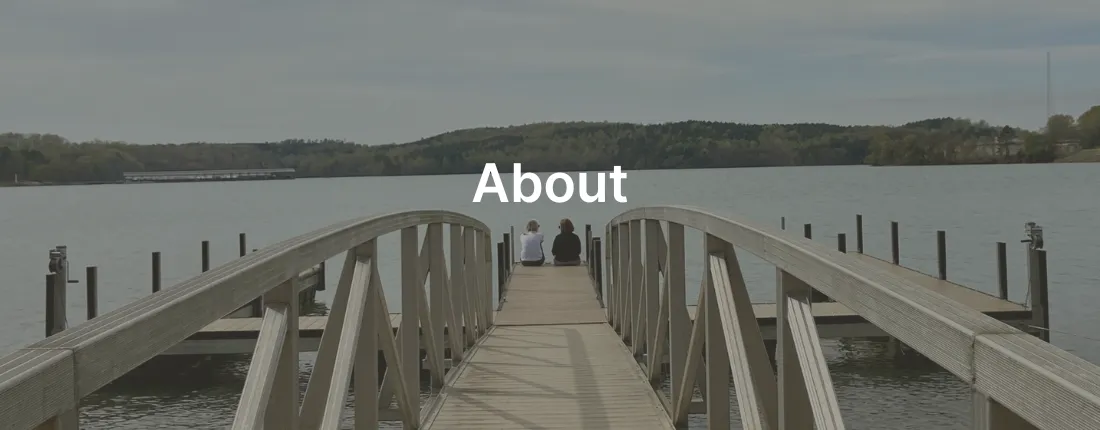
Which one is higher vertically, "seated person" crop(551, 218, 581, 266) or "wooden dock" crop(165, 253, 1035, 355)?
"seated person" crop(551, 218, 581, 266)

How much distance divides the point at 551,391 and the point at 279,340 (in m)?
3.43

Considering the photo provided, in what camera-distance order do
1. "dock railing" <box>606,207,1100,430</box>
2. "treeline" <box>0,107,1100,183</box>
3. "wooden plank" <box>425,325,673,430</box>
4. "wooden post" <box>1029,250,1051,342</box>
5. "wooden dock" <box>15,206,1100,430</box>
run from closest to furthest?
"dock railing" <box>606,207,1100,430</box> < "wooden dock" <box>15,206,1100,430</box> < "wooden plank" <box>425,325,673,430</box> < "wooden post" <box>1029,250,1051,342</box> < "treeline" <box>0,107,1100,183</box>

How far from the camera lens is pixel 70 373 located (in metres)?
1.54

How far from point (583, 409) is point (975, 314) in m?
3.73

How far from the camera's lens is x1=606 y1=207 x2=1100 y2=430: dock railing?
1423mm

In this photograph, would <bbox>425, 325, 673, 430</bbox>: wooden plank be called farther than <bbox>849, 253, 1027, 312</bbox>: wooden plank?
No

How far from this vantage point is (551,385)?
6.03 meters

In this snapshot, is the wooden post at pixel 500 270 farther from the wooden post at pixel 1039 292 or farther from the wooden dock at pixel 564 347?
the wooden dock at pixel 564 347

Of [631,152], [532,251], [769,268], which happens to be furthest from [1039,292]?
[631,152]

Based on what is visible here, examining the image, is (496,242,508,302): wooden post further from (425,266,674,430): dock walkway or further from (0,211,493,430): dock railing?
(0,211,493,430): dock railing

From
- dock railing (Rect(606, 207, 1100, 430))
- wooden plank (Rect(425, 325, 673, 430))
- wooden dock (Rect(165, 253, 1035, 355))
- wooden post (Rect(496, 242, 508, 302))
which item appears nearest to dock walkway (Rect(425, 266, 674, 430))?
wooden plank (Rect(425, 325, 673, 430))

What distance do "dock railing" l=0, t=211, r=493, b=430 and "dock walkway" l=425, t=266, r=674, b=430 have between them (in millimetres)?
361

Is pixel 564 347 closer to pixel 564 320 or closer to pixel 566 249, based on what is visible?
pixel 564 320

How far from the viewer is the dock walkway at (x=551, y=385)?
Result: 510cm
